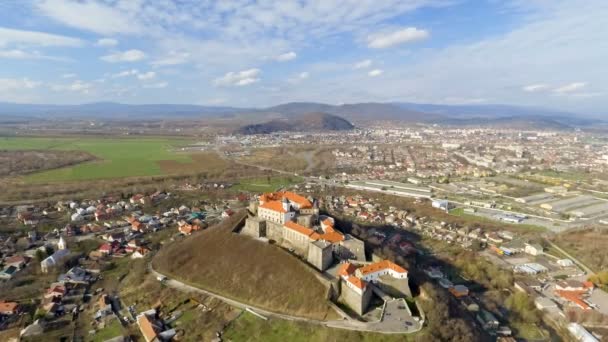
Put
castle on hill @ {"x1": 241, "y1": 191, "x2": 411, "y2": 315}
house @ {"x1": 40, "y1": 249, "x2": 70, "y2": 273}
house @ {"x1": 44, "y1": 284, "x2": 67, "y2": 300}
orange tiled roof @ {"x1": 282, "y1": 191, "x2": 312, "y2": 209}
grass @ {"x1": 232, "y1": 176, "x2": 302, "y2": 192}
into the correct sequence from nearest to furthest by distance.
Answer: castle on hill @ {"x1": 241, "y1": 191, "x2": 411, "y2": 315} < house @ {"x1": 44, "y1": 284, "x2": 67, "y2": 300} < house @ {"x1": 40, "y1": 249, "x2": 70, "y2": 273} < orange tiled roof @ {"x1": 282, "y1": 191, "x2": 312, "y2": 209} < grass @ {"x1": 232, "y1": 176, "x2": 302, "y2": 192}

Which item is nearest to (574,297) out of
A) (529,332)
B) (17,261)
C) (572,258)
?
(529,332)

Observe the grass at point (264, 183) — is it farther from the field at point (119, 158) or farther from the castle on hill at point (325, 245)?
the castle on hill at point (325, 245)

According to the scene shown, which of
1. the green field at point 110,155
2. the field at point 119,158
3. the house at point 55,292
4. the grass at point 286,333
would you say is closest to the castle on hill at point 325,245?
the grass at point 286,333

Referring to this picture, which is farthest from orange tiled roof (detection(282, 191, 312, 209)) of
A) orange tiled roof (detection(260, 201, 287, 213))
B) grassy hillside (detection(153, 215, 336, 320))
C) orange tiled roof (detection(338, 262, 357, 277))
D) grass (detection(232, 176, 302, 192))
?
grass (detection(232, 176, 302, 192))

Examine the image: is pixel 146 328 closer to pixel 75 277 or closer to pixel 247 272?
pixel 247 272

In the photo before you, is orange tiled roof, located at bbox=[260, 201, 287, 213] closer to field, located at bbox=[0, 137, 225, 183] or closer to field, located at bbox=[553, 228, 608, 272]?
field, located at bbox=[553, 228, 608, 272]

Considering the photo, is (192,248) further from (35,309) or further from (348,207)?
(348,207)
